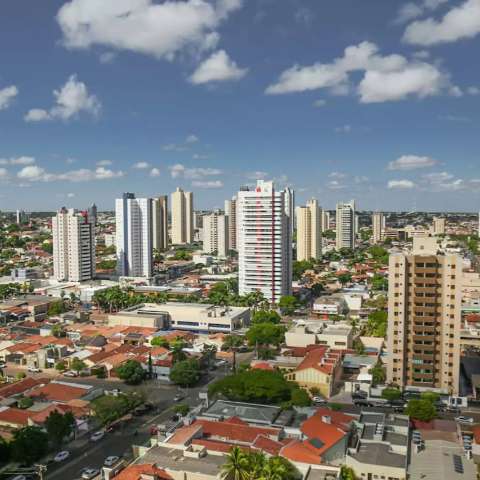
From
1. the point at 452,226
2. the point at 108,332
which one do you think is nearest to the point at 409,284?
the point at 108,332

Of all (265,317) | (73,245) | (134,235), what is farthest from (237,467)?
(134,235)

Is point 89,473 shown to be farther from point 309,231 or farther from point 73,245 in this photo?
→ point 309,231

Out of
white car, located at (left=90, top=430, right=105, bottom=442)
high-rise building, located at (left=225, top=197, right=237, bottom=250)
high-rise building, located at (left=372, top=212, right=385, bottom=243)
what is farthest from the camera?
high-rise building, located at (left=372, top=212, right=385, bottom=243)

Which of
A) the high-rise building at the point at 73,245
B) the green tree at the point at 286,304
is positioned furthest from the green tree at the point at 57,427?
the high-rise building at the point at 73,245

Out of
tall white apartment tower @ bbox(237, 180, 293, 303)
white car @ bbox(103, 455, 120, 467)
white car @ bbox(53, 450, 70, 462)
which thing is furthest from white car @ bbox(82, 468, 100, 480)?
tall white apartment tower @ bbox(237, 180, 293, 303)

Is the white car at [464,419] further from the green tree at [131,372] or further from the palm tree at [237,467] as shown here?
the green tree at [131,372]

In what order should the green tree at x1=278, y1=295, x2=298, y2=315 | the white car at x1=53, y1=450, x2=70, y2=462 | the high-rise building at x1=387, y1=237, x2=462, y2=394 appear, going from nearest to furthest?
the white car at x1=53, y1=450, x2=70, y2=462 < the high-rise building at x1=387, y1=237, x2=462, y2=394 < the green tree at x1=278, y1=295, x2=298, y2=315

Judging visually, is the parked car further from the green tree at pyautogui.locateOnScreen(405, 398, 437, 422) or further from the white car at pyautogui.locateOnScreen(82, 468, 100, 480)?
the white car at pyautogui.locateOnScreen(82, 468, 100, 480)
